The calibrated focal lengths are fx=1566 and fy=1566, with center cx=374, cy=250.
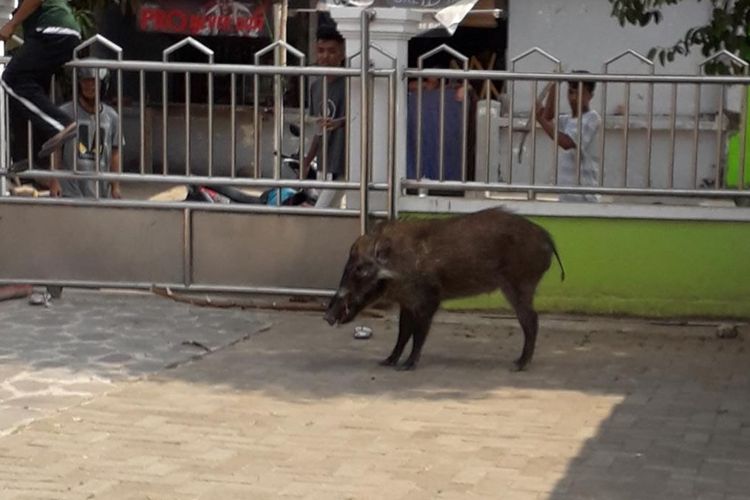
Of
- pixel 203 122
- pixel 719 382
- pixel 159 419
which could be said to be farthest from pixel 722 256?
pixel 203 122

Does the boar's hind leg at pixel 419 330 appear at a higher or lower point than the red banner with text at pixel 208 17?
lower

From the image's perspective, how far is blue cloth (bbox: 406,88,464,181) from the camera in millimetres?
10734

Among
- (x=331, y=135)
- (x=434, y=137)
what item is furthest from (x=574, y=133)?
(x=331, y=135)

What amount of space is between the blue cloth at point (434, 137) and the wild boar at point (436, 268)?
1.70 meters

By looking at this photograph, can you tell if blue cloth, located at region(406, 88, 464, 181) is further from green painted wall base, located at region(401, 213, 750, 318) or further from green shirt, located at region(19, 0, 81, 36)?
green shirt, located at region(19, 0, 81, 36)

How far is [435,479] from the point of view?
20.9 ft

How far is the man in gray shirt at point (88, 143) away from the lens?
10.7 metres

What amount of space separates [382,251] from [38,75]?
308 centimetres

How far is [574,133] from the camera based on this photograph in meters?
10.7

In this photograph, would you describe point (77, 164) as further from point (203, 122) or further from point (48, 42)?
point (203, 122)

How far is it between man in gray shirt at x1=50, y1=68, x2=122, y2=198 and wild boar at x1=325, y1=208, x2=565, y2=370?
8.95ft

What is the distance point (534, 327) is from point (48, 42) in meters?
3.88

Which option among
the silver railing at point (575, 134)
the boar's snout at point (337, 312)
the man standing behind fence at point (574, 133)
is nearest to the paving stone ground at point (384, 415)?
the boar's snout at point (337, 312)

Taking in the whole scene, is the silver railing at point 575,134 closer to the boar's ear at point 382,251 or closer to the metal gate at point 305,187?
the metal gate at point 305,187
